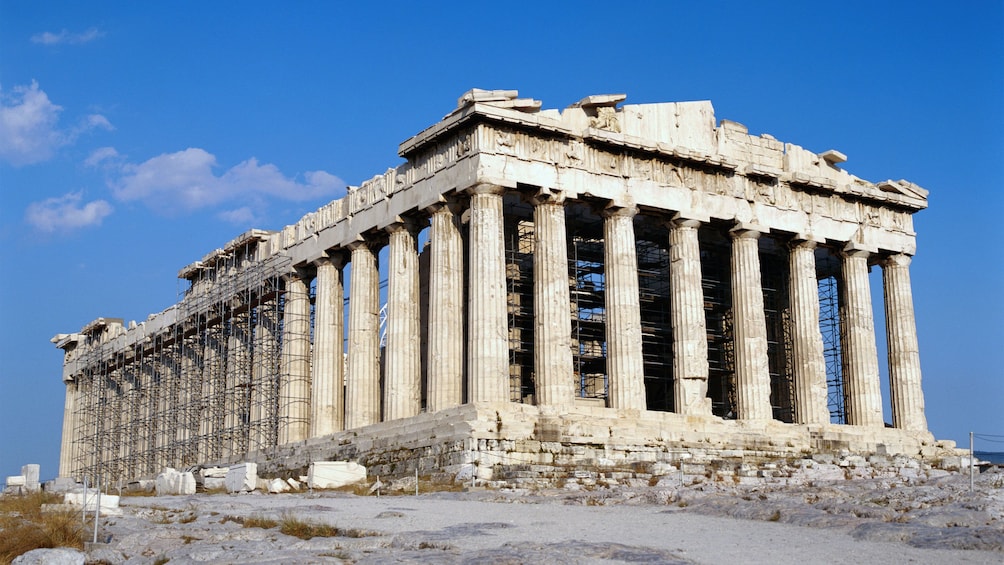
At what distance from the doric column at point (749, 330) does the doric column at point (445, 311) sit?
9.06 m

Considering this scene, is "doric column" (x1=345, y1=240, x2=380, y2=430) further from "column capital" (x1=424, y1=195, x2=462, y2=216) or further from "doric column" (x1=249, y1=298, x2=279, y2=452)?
"doric column" (x1=249, y1=298, x2=279, y2=452)

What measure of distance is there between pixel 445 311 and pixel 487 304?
203 cm

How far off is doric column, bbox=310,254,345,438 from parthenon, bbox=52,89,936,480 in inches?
3.1

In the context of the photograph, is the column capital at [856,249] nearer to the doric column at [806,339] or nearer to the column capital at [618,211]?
the doric column at [806,339]

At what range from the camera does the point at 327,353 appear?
42.1 metres

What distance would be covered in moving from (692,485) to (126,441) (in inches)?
1620

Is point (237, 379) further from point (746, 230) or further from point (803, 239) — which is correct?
point (803, 239)

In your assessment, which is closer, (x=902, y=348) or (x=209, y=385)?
(x=902, y=348)

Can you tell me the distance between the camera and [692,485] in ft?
90.3

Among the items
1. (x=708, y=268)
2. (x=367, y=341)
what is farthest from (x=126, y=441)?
(x=708, y=268)

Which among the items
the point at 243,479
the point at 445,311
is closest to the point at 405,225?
the point at 445,311

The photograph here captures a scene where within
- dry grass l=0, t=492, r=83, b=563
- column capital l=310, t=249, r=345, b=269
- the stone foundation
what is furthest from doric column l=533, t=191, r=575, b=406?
dry grass l=0, t=492, r=83, b=563

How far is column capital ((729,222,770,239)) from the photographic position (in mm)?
40281

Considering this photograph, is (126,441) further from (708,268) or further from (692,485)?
(692,485)
